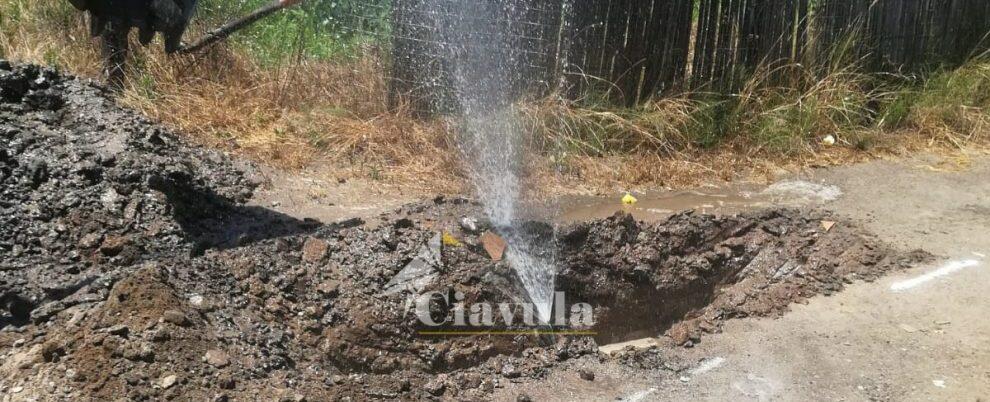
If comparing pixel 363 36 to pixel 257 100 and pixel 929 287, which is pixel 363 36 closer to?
pixel 257 100

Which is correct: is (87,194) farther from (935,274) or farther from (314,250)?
(935,274)

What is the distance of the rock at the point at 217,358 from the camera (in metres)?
3.65

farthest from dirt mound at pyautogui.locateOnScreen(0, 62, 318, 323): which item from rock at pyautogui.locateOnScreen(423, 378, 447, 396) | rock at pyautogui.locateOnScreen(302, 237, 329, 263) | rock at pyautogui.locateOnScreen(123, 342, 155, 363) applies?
rock at pyautogui.locateOnScreen(423, 378, 447, 396)

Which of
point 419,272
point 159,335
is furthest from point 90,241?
point 419,272

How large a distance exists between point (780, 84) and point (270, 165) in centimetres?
404

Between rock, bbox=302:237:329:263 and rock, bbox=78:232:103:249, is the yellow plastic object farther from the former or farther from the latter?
rock, bbox=78:232:103:249

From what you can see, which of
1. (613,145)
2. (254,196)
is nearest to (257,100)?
(254,196)

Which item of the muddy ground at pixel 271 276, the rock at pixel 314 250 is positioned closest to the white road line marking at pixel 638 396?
the muddy ground at pixel 271 276

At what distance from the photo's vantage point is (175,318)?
3.71m

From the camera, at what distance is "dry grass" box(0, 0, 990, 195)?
263 inches

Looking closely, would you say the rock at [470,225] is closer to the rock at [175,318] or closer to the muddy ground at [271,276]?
the muddy ground at [271,276]

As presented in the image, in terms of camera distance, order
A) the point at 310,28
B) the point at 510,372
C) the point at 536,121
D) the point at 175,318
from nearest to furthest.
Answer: the point at 175,318
the point at 510,372
the point at 536,121
the point at 310,28

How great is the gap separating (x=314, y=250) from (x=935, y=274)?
10.7ft

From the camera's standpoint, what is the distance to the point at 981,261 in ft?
17.5
